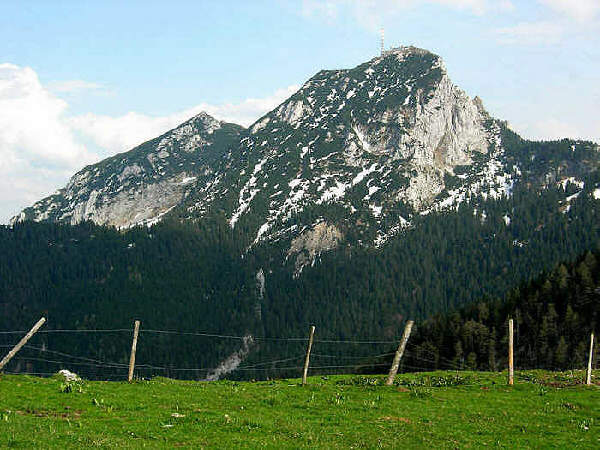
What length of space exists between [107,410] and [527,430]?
21.3 m

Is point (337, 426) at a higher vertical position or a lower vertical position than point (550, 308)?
lower

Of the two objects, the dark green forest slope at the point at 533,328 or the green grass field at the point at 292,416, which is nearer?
the green grass field at the point at 292,416

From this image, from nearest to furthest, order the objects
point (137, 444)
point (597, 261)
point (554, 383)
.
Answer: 1. point (137, 444)
2. point (554, 383)
3. point (597, 261)

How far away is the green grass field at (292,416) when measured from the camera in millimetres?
22875

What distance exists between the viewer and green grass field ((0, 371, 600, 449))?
75.0 ft

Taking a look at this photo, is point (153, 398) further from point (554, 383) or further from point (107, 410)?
point (554, 383)

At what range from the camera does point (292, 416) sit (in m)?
28.5

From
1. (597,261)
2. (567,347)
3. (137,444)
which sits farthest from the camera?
(597,261)

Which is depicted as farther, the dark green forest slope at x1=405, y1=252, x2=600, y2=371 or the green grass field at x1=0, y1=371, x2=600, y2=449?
the dark green forest slope at x1=405, y1=252, x2=600, y2=371

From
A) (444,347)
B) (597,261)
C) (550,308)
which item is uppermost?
(597,261)

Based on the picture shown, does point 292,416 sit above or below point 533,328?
below

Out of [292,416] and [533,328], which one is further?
[533,328]

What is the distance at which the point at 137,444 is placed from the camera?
21453 millimetres

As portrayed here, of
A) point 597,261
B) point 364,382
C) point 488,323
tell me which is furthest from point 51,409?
point 597,261
